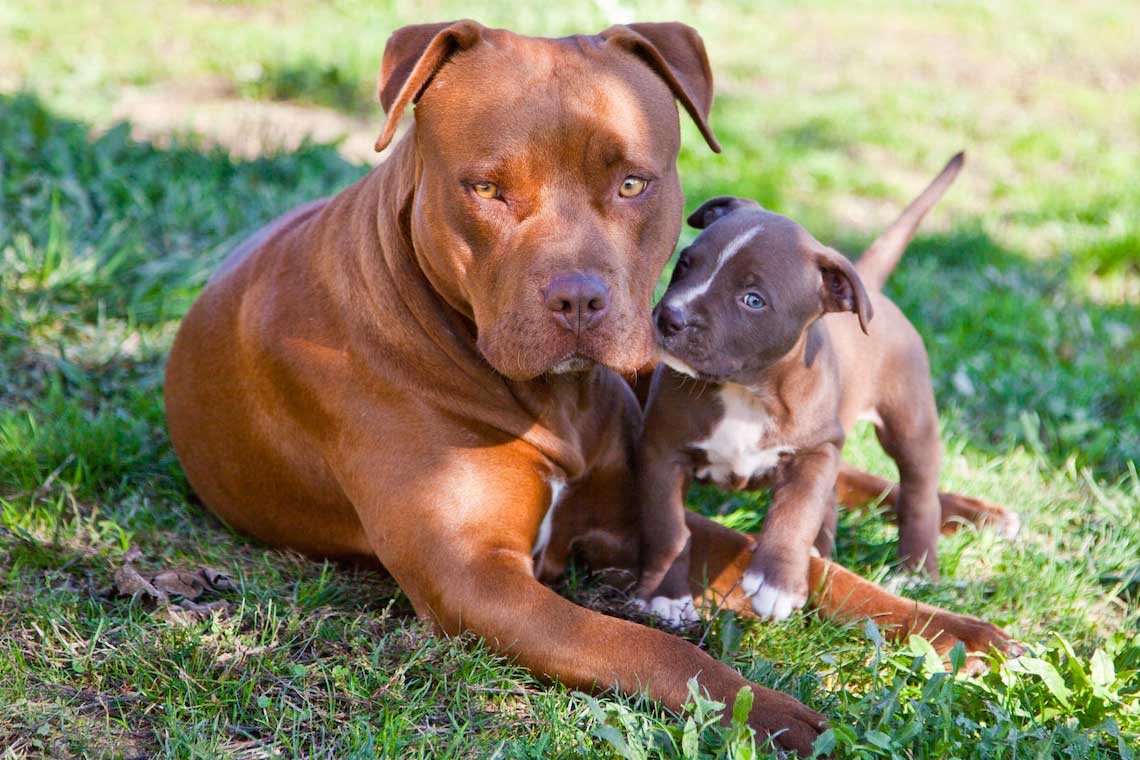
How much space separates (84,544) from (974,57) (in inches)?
367

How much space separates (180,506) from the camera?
13.8 ft

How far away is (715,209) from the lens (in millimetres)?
3875

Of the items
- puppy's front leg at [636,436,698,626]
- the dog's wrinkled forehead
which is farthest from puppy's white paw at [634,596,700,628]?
the dog's wrinkled forehead

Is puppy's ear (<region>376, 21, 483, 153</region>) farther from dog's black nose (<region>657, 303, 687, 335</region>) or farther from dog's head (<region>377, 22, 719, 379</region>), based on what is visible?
dog's black nose (<region>657, 303, 687, 335</region>)

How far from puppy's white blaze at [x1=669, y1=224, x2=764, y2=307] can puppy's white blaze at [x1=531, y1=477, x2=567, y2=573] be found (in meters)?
0.64

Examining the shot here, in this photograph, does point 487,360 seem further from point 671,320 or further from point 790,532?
point 790,532

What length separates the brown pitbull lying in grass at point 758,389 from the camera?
Answer: 3.42 meters

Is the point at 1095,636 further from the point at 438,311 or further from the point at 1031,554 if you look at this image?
the point at 438,311

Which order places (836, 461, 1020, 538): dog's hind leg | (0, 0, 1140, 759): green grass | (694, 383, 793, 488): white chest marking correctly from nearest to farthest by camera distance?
(0, 0, 1140, 759): green grass, (694, 383, 793, 488): white chest marking, (836, 461, 1020, 538): dog's hind leg

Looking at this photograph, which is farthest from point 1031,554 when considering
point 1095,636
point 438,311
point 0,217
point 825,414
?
point 0,217

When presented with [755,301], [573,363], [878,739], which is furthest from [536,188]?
[878,739]

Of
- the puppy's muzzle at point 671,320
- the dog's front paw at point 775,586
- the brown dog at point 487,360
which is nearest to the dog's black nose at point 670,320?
the puppy's muzzle at point 671,320

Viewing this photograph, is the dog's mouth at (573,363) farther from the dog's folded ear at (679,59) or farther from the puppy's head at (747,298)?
the dog's folded ear at (679,59)

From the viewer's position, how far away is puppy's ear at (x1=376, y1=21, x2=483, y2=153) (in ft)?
10.5
